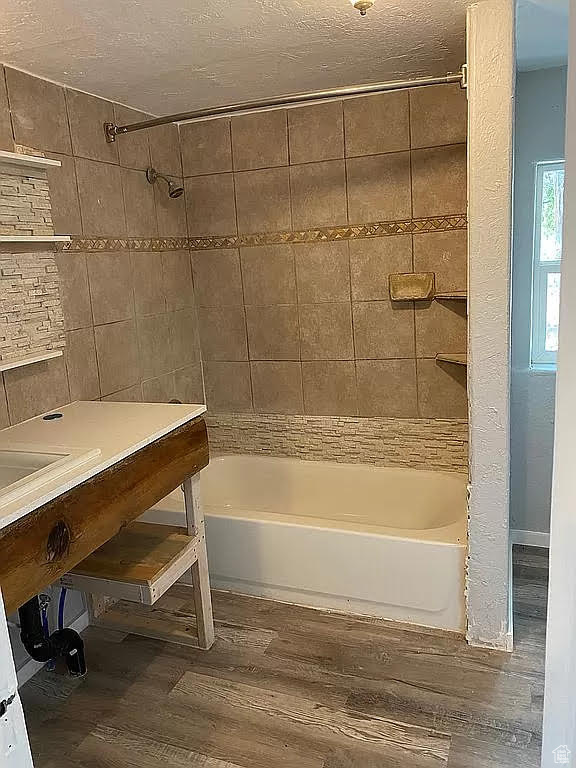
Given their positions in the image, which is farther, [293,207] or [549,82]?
[293,207]

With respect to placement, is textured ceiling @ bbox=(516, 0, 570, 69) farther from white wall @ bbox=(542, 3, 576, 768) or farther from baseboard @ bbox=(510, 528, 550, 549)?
baseboard @ bbox=(510, 528, 550, 549)

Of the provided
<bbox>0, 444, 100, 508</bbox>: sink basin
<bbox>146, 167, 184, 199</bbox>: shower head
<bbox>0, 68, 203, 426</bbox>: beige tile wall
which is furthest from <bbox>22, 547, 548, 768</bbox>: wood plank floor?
<bbox>146, 167, 184, 199</bbox>: shower head

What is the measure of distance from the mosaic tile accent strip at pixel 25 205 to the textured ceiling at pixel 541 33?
172cm

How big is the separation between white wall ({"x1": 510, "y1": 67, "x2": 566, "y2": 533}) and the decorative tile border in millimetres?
330

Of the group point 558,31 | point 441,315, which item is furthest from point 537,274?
point 558,31

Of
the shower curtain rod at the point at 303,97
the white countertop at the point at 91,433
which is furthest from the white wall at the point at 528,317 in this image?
the white countertop at the point at 91,433

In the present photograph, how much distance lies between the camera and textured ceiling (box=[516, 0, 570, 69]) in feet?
6.57

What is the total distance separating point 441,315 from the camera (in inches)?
112

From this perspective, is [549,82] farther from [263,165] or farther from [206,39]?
[206,39]

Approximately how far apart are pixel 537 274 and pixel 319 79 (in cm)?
130

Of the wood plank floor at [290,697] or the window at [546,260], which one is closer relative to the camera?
the wood plank floor at [290,697]

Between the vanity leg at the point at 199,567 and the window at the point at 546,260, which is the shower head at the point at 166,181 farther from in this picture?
the window at the point at 546,260

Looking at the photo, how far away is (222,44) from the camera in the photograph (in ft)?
6.72

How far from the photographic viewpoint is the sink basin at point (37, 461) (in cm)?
169
